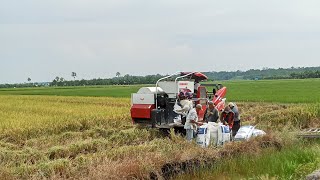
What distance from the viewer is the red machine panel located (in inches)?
457

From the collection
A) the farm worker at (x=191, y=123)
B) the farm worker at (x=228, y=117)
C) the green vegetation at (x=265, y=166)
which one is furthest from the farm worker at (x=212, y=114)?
the green vegetation at (x=265, y=166)

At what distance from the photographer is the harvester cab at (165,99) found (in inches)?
459

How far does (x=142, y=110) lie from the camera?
11688 millimetres

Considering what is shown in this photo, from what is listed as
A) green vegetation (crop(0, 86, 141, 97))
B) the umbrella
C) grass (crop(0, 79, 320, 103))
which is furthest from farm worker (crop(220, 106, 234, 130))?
green vegetation (crop(0, 86, 141, 97))

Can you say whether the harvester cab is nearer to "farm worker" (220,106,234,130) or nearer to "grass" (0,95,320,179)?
"grass" (0,95,320,179)

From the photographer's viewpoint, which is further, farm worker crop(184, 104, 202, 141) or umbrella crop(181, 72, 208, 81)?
umbrella crop(181, 72, 208, 81)

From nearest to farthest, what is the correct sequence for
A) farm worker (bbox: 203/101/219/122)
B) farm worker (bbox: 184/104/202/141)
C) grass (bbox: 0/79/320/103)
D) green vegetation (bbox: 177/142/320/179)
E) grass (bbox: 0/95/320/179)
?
grass (bbox: 0/95/320/179) → green vegetation (bbox: 177/142/320/179) → farm worker (bbox: 184/104/202/141) → farm worker (bbox: 203/101/219/122) → grass (bbox: 0/79/320/103)

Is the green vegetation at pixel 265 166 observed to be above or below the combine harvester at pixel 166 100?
below

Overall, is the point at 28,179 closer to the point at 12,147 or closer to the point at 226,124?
the point at 12,147

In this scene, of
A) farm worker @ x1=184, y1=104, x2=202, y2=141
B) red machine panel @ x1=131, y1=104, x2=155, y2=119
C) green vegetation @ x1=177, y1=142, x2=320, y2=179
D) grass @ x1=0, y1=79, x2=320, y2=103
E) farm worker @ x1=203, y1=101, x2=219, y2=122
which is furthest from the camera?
grass @ x1=0, y1=79, x2=320, y2=103

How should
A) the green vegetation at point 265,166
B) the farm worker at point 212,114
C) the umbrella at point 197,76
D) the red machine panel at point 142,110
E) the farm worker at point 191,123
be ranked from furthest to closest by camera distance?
→ the umbrella at point 197,76, the red machine panel at point 142,110, the farm worker at point 212,114, the farm worker at point 191,123, the green vegetation at point 265,166

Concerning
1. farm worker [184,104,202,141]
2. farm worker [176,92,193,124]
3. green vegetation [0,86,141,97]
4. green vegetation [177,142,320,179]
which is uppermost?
farm worker [176,92,193,124]

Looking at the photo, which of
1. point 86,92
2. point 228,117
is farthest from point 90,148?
point 86,92

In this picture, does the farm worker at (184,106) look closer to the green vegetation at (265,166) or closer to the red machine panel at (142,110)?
the red machine panel at (142,110)
